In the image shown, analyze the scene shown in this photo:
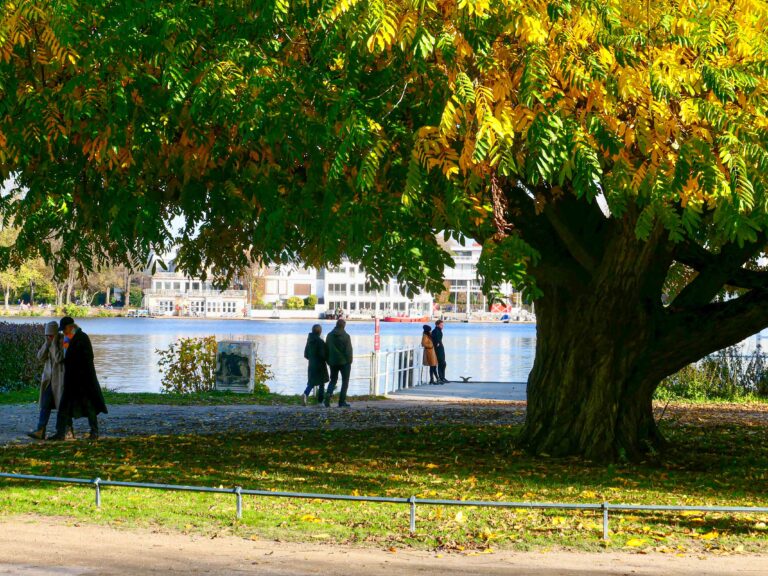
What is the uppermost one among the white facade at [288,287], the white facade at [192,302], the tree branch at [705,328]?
the white facade at [288,287]

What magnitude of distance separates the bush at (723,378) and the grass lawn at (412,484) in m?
7.02

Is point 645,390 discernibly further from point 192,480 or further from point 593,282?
point 192,480

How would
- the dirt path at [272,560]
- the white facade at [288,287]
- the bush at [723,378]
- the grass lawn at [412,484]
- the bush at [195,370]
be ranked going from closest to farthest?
the dirt path at [272,560]
the grass lawn at [412,484]
the bush at [723,378]
the bush at [195,370]
the white facade at [288,287]

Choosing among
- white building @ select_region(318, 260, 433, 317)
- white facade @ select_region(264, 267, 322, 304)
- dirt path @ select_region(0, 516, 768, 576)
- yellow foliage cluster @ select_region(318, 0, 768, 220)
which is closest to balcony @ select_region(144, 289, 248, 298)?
white facade @ select_region(264, 267, 322, 304)

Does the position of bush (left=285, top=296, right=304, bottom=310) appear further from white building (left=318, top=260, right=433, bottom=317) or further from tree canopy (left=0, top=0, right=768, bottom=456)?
tree canopy (left=0, top=0, right=768, bottom=456)

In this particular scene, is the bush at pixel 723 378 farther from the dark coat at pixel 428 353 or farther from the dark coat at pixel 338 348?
the dark coat at pixel 338 348

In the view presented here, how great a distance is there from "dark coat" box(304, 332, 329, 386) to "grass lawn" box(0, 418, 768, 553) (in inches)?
197

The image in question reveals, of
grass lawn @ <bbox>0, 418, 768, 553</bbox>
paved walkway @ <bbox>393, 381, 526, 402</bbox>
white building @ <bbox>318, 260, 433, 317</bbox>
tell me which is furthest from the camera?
white building @ <bbox>318, 260, 433, 317</bbox>

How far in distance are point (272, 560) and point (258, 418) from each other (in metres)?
12.3

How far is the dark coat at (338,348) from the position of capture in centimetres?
2286

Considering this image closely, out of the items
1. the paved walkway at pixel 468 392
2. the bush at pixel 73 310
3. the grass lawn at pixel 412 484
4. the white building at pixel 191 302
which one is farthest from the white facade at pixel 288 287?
the grass lawn at pixel 412 484

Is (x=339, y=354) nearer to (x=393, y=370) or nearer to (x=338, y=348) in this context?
(x=338, y=348)

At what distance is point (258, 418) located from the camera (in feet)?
65.9

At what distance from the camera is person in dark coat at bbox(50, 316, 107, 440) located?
15547mm
